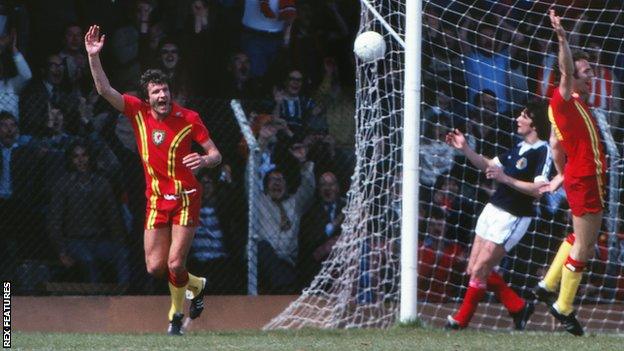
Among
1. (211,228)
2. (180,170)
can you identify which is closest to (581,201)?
(180,170)

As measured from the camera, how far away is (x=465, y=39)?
12.9 metres

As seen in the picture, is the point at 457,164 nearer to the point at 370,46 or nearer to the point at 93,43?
the point at 370,46

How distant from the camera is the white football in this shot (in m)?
11.3

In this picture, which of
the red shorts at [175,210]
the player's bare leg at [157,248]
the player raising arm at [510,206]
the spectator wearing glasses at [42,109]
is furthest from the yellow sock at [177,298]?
the spectator wearing glasses at [42,109]

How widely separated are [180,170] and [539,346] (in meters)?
2.94

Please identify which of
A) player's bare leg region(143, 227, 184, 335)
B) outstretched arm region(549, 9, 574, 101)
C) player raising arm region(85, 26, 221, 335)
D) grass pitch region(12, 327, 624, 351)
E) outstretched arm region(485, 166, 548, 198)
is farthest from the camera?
outstretched arm region(485, 166, 548, 198)

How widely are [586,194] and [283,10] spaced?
15.2 feet

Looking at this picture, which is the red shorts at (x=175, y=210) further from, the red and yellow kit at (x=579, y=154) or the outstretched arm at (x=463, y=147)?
the red and yellow kit at (x=579, y=154)

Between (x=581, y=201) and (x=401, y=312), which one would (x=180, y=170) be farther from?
(x=581, y=201)

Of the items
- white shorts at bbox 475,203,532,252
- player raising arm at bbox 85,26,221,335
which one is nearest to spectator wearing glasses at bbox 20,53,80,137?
player raising arm at bbox 85,26,221,335

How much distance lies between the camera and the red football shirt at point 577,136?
389 inches

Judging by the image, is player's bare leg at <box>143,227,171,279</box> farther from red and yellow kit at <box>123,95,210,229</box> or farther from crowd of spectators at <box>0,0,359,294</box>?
crowd of spectators at <box>0,0,359,294</box>

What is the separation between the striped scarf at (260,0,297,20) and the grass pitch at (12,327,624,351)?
388 cm

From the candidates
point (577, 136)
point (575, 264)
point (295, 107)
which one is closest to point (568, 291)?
point (575, 264)
